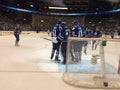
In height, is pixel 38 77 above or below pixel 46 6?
below

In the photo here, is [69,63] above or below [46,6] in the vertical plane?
below

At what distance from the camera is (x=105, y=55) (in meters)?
5.94

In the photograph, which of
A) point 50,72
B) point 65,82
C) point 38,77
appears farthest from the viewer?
point 50,72

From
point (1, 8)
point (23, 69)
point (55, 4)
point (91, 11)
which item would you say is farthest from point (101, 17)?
point (23, 69)

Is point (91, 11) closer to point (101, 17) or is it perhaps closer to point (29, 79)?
point (101, 17)

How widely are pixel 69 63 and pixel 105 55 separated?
34.5 inches

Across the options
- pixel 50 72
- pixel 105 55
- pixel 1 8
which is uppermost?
pixel 1 8

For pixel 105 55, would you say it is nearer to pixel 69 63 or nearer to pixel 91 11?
pixel 69 63

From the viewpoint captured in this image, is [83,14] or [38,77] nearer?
[38,77]

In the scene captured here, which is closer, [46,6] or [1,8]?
[1,8]

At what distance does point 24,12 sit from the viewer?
48.8 meters

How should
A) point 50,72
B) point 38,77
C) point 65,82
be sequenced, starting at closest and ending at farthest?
point 65,82, point 38,77, point 50,72

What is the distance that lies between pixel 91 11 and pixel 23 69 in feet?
141

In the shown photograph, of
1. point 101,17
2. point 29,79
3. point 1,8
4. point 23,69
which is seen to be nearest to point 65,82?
point 29,79
